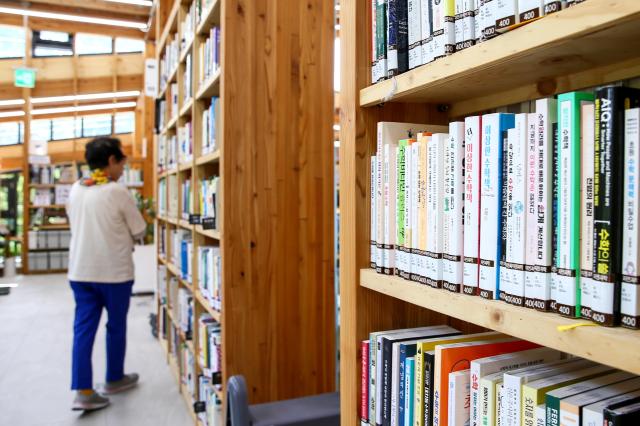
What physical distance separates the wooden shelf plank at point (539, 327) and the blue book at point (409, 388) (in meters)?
0.13

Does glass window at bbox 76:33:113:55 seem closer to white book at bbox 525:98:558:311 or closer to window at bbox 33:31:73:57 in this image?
window at bbox 33:31:73:57

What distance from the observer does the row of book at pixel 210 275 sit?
91.2 inches

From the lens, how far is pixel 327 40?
226cm

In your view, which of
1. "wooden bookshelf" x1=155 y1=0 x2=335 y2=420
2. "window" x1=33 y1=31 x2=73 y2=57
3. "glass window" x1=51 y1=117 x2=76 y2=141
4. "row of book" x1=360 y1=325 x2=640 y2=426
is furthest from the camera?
"glass window" x1=51 y1=117 x2=76 y2=141

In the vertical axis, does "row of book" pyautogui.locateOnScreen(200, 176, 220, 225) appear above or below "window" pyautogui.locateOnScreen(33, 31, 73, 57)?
below

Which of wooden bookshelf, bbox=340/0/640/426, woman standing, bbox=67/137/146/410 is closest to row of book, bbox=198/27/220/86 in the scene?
woman standing, bbox=67/137/146/410

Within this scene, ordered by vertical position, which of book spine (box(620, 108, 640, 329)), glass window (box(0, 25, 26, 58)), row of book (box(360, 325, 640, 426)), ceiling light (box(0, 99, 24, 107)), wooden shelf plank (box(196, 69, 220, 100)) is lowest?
row of book (box(360, 325, 640, 426))

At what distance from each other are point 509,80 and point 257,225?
137 centimetres

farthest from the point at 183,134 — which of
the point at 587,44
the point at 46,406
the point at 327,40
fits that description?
the point at 587,44

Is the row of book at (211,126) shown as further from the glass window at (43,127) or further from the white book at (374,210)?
the glass window at (43,127)

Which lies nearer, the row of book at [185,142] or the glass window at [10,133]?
the row of book at [185,142]

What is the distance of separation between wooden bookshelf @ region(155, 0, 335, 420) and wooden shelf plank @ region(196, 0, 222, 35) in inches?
1.1

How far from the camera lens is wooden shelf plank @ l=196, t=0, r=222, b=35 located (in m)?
2.33

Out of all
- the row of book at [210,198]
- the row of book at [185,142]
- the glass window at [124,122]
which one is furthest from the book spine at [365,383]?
the glass window at [124,122]
